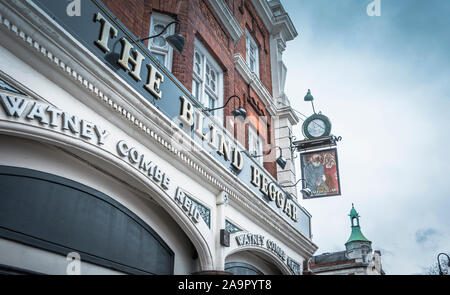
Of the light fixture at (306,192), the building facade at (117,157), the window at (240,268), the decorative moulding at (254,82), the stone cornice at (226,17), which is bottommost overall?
the window at (240,268)

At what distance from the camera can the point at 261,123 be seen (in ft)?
44.5

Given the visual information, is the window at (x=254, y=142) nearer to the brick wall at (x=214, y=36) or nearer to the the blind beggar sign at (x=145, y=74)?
the brick wall at (x=214, y=36)

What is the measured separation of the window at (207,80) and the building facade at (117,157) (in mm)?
53

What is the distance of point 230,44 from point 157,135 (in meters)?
6.57

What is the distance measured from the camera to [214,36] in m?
10.8

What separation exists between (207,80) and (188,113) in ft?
11.7

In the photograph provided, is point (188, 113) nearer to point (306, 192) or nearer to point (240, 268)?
point (240, 268)

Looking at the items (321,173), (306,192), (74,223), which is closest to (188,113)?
(74,223)

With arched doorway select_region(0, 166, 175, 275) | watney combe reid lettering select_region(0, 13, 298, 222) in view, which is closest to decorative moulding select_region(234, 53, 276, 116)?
watney combe reid lettering select_region(0, 13, 298, 222)

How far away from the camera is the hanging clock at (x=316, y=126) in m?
14.0

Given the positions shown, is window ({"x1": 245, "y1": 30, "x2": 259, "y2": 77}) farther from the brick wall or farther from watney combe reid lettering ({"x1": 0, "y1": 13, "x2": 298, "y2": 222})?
watney combe reid lettering ({"x1": 0, "y1": 13, "x2": 298, "y2": 222})

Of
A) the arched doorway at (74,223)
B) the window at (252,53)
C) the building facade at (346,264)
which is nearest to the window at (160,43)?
the arched doorway at (74,223)
